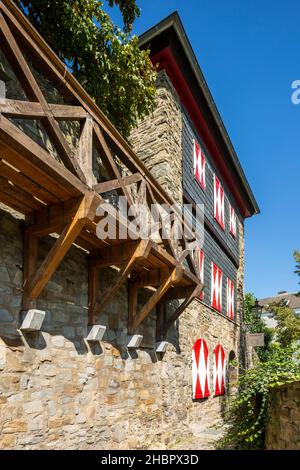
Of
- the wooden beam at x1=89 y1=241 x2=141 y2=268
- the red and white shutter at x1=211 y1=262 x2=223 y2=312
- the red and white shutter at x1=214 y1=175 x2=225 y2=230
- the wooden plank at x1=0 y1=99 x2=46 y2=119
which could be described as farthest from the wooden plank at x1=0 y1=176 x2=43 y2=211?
the red and white shutter at x1=214 y1=175 x2=225 y2=230

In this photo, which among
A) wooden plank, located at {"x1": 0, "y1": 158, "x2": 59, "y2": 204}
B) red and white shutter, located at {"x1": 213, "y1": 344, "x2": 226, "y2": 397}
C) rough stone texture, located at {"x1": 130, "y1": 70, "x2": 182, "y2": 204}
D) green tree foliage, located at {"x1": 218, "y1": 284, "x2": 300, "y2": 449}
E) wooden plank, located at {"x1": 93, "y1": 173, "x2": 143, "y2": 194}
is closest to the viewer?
wooden plank, located at {"x1": 0, "y1": 158, "x2": 59, "y2": 204}

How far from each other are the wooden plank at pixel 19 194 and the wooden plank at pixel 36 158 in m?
0.32

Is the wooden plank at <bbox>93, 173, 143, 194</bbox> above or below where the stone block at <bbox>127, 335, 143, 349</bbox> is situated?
above

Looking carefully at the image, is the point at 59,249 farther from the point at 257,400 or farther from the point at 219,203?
the point at 219,203

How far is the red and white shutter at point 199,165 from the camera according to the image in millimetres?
10398

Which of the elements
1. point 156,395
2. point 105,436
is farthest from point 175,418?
point 105,436

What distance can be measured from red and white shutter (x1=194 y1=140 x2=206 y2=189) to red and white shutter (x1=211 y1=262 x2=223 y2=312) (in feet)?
8.27

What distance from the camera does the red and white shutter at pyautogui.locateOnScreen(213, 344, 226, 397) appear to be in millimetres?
10375

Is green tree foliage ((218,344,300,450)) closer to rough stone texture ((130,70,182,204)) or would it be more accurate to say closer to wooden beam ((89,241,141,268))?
wooden beam ((89,241,141,268))

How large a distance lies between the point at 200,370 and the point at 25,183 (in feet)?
23.0

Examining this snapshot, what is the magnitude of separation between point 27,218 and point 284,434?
426 centimetres

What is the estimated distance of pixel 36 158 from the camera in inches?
123

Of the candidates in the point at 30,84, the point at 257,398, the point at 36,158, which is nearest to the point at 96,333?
the point at 36,158

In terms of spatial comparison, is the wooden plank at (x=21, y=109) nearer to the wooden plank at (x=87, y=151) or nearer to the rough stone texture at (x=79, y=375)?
the wooden plank at (x=87, y=151)
